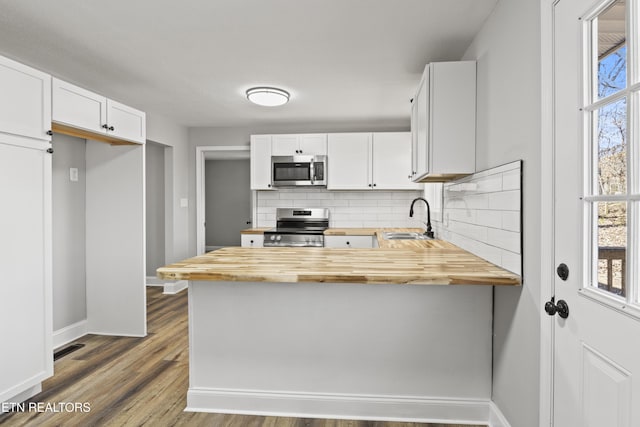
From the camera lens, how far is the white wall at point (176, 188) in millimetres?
4762

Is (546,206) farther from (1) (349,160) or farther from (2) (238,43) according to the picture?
(1) (349,160)

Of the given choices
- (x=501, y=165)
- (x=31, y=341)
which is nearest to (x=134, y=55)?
(x=31, y=341)

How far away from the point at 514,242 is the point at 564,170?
0.50 metres

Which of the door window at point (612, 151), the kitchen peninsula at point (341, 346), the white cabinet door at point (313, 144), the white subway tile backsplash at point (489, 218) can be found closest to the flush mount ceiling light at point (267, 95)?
the white cabinet door at point (313, 144)

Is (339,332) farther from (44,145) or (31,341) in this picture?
(44,145)

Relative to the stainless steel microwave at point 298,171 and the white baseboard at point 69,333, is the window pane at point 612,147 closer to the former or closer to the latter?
the stainless steel microwave at point 298,171

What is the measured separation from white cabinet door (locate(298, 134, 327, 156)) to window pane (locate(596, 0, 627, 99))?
12.0 ft

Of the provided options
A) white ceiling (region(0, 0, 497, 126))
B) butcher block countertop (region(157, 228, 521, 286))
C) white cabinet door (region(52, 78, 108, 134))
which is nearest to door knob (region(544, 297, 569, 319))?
butcher block countertop (region(157, 228, 521, 286))

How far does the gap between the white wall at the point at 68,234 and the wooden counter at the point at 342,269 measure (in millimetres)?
1949

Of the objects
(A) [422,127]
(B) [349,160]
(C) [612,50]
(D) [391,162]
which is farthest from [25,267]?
(D) [391,162]

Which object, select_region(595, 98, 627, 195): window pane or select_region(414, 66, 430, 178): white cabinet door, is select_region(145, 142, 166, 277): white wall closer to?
select_region(414, 66, 430, 178): white cabinet door

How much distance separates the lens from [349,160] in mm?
4656

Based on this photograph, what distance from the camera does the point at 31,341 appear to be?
218 centimetres

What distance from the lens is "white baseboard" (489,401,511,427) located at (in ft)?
5.80
